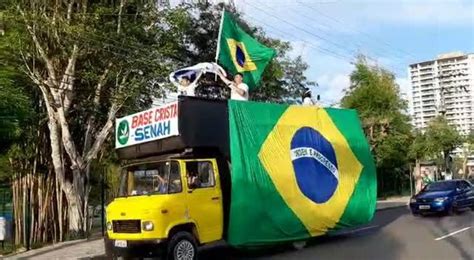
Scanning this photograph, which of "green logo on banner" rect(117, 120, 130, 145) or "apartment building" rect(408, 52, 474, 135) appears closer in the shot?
"green logo on banner" rect(117, 120, 130, 145)

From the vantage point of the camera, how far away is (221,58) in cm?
1647

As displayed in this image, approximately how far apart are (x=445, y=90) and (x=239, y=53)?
39.2 m

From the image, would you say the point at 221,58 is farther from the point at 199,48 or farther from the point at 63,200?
the point at 199,48

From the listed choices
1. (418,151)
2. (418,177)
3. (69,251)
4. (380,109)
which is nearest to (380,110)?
(380,109)

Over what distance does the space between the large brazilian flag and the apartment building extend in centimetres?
3625

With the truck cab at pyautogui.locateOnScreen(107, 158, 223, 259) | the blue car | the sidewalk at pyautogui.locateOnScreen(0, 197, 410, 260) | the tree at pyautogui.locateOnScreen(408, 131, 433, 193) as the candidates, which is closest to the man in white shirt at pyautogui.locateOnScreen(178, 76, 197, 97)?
the truck cab at pyautogui.locateOnScreen(107, 158, 223, 259)

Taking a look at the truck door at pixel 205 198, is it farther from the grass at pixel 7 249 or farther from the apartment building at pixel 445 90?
the apartment building at pixel 445 90

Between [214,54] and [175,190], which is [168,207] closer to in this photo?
[175,190]

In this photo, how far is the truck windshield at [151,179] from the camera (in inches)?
450

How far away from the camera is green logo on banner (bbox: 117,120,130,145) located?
513 inches

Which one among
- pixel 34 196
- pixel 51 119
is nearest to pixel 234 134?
pixel 51 119

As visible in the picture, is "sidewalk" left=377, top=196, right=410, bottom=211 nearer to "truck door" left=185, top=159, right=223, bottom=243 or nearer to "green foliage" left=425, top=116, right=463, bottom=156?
"green foliage" left=425, top=116, right=463, bottom=156

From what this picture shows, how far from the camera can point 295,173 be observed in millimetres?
13672

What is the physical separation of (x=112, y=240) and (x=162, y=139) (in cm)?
222
